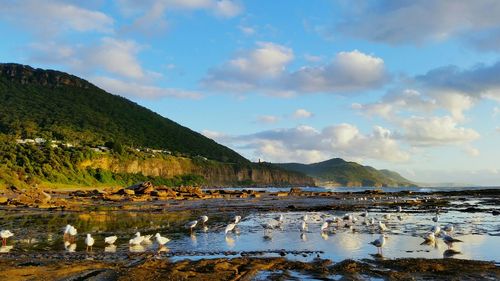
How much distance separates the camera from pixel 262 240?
67.9 feet

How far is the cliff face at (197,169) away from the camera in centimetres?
10169

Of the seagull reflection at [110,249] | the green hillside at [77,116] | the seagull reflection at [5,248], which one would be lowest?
the seagull reflection at [5,248]

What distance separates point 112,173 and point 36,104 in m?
37.3

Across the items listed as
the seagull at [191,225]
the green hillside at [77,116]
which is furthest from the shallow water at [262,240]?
the green hillside at [77,116]

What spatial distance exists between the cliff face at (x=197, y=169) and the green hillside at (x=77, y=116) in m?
8.38

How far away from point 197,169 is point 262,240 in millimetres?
119602

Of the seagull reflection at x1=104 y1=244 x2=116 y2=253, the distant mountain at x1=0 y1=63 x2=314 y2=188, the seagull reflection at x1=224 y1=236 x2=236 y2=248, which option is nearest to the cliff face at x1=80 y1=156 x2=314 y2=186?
the distant mountain at x1=0 y1=63 x2=314 y2=188

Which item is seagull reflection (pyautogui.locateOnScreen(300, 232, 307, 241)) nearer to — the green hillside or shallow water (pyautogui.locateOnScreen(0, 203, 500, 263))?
shallow water (pyautogui.locateOnScreen(0, 203, 500, 263))

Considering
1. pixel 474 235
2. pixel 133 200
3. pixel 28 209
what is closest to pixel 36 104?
pixel 133 200

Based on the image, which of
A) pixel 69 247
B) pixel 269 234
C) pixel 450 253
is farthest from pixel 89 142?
pixel 450 253

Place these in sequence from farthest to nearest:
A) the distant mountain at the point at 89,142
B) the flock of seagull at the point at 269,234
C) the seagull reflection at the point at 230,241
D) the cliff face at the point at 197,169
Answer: the cliff face at the point at 197,169 < the distant mountain at the point at 89,142 < the seagull reflection at the point at 230,241 < the flock of seagull at the point at 269,234

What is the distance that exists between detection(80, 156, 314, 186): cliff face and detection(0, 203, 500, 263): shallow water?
226 ft

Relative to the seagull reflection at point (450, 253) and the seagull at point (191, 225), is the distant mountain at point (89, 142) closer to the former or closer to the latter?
the seagull at point (191, 225)

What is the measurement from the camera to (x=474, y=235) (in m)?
21.8
